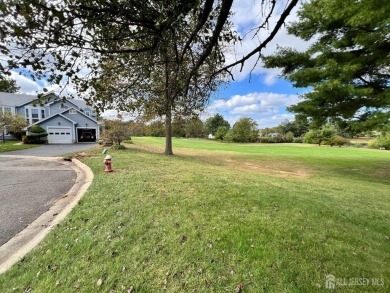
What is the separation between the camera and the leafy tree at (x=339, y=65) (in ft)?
27.6

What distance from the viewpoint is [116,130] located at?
1755 centimetres

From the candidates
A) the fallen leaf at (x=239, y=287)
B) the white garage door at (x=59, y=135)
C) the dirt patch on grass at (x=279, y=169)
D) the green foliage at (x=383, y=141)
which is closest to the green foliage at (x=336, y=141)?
the green foliage at (x=383, y=141)

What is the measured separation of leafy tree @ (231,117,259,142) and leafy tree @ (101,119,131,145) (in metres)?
41.0

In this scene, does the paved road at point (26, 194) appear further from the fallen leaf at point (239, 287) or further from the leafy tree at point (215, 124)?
the leafy tree at point (215, 124)

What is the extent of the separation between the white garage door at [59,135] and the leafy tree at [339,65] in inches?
1103

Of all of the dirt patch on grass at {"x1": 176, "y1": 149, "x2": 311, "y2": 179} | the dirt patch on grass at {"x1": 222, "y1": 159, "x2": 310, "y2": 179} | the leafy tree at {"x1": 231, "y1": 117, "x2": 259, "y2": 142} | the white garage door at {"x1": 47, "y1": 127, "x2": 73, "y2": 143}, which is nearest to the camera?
the dirt patch on grass at {"x1": 222, "y1": 159, "x2": 310, "y2": 179}

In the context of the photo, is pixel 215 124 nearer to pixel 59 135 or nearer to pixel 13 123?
pixel 59 135

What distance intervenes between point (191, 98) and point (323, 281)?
12.8ft

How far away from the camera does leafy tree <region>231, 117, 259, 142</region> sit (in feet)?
181

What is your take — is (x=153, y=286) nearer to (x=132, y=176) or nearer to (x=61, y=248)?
(x=61, y=248)

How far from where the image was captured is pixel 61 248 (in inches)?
124

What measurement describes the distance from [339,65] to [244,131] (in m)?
47.0

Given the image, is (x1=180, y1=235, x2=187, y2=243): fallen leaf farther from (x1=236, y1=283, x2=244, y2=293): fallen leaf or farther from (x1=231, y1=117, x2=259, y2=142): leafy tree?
(x1=231, y1=117, x2=259, y2=142): leafy tree

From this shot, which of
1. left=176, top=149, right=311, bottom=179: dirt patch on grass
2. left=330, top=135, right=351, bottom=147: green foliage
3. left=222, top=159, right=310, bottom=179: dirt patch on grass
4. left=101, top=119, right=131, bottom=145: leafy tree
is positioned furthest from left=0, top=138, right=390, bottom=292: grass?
left=330, top=135, right=351, bottom=147: green foliage
